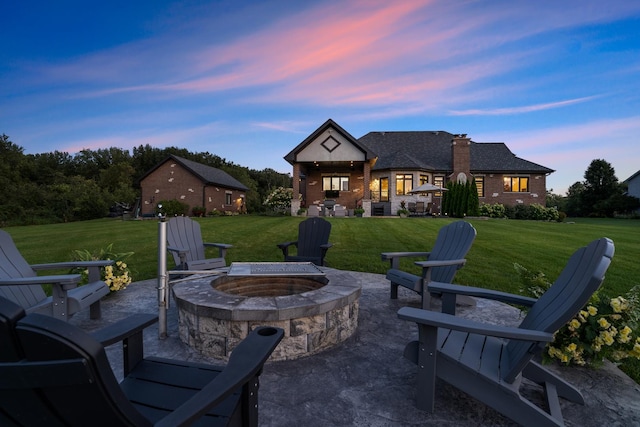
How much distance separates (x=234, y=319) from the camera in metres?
2.59

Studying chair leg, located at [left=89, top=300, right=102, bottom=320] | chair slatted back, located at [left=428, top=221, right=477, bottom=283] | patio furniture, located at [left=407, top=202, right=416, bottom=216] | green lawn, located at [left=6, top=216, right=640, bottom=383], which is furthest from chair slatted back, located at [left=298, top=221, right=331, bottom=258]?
patio furniture, located at [left=407, top=202, right=416, bottom=216]

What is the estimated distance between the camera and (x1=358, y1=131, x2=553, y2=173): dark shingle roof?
23.2 meters

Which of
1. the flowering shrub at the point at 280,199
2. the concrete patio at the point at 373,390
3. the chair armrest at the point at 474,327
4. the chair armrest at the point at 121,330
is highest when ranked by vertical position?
the flowering shrub at the point at 280,199

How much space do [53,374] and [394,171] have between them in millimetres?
22644

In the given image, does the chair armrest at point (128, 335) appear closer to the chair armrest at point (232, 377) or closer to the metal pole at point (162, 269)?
the chair armrest at point (232, 377)

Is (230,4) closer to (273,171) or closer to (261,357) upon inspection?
(261,357)

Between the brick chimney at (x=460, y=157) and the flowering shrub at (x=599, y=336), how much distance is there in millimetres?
22371

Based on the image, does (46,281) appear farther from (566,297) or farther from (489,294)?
(566,297)

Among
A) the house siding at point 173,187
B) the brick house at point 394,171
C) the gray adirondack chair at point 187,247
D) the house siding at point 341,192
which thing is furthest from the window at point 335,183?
the gray adirondack chair at point 187,247

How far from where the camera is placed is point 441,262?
3605mm

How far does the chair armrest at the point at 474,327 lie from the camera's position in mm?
1657

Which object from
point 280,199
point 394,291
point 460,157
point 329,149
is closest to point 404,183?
point 460,157

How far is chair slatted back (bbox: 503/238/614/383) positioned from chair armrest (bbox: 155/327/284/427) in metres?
1.45

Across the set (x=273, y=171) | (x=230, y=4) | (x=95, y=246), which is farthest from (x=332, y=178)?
(x=273, y=171)
